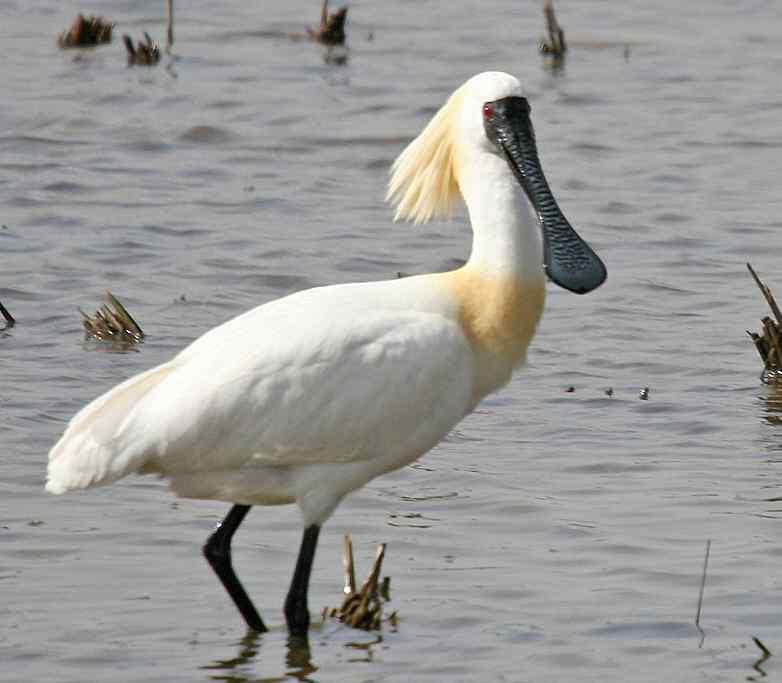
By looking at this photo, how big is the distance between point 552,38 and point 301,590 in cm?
1271

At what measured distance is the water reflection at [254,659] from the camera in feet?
22.0

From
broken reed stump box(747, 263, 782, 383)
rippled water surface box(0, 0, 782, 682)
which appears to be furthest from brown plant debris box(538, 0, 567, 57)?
broken reed stump box(747, 263, 782, 383)

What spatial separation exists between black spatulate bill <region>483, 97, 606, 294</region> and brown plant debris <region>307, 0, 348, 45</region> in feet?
40.9

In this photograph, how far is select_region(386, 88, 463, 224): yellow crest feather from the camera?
7336mm

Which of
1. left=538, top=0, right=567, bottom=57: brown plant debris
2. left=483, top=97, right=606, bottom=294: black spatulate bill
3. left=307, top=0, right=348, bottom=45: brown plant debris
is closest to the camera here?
left=483, top=97, right=606, bottom=294: black spatulate bill

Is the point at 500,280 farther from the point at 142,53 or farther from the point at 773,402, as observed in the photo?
the point at 142,53

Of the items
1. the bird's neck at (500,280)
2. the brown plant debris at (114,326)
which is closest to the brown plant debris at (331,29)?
the brown plant debris at (114,326)

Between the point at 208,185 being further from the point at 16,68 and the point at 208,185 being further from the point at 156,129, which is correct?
the point at 16,68

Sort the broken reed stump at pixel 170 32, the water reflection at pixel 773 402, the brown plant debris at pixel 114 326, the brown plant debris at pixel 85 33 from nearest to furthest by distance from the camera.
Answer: the water reflection at pixel 773 402, the brown plant debris at pixel 114 326, the brown plant debris at pixel 85 33, the broken reed stump at pixel 170 32

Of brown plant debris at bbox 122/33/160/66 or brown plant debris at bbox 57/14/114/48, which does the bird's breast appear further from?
brown plant debris at bbox 57/14/114/48

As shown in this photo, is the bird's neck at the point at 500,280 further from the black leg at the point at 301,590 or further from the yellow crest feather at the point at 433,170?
the black leg at the point at 301,590

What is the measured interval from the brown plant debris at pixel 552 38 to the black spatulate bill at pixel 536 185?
11.6 m

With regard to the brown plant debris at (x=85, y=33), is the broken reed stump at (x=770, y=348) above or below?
above

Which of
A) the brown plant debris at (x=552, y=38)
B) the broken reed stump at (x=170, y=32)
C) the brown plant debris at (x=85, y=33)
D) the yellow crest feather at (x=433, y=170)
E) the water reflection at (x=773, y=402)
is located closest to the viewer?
the yellow crest feather at (x=433, y=170)
